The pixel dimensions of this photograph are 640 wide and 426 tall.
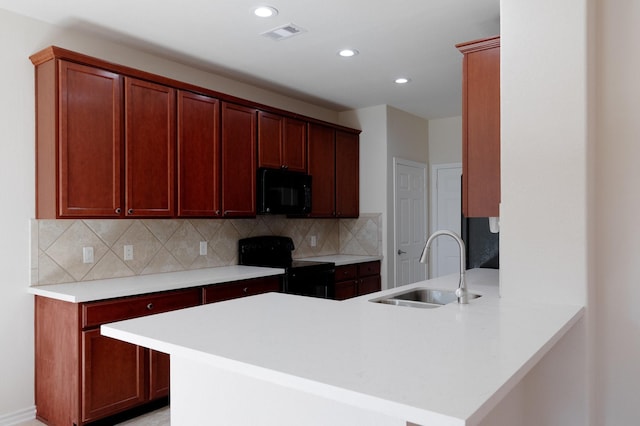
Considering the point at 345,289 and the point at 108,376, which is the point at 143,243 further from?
the point at 345,289

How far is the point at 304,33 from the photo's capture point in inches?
126

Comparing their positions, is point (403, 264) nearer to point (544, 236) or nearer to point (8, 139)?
point (544, 236)

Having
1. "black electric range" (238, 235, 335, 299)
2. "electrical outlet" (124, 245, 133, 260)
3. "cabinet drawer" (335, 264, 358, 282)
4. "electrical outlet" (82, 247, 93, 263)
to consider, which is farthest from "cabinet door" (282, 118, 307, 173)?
"electrical outlet" (82, 247, 93, 263)

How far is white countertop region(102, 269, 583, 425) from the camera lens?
967 mm

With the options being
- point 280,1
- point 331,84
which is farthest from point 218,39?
point 331,84

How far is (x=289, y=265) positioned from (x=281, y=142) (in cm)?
115

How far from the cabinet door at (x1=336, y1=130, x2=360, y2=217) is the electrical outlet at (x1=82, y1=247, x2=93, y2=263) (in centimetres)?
260

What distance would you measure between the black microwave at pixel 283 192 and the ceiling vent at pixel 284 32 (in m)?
1.21

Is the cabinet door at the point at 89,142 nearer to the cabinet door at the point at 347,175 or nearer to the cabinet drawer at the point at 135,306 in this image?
the cabinet drawer at the point at 135,306

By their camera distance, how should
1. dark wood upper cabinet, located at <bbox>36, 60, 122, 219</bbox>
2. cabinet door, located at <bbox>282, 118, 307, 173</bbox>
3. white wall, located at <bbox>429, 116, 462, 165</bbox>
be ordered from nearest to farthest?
dark wood upper cabinet, located at <bbox>36, 60, 122, 219</bbox> → cabinet door, located at <bbox>282, 118, 307, 173</bbox> → white wall, located at <bbox>429, 116, 462, 165</bbox>

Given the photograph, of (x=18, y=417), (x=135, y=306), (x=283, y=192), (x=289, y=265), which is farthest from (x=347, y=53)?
(x=18, y=417)

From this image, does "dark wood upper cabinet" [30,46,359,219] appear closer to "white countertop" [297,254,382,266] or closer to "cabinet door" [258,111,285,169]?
"cabinet door" [258,111,285,169]

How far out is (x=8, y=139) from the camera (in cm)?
284

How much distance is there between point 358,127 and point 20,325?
3.86 m
